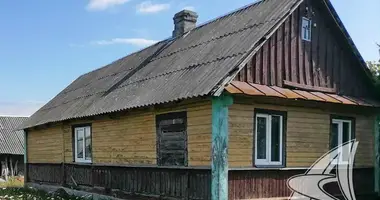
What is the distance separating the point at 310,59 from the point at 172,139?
13.3 feet

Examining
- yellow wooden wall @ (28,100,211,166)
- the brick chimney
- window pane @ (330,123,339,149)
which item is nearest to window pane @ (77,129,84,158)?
yellow wooden wall @ (28,100,211,166)

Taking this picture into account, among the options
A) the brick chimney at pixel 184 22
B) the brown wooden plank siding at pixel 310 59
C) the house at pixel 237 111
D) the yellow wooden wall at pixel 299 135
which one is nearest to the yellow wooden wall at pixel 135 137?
the house at pixel 237 111

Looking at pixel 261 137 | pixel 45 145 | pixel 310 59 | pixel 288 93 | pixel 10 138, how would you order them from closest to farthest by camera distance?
pixel 288 93 < pixel 261 137 < pixel 310 59 < pixel 45 145 < pixel 10 138

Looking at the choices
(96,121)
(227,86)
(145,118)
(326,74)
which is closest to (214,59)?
(227,86)

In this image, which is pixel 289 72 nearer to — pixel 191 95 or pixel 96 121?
pixel 191 95

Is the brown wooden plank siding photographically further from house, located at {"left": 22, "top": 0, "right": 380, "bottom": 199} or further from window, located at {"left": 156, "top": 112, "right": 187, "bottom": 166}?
window, located at {"left": 156, "top": 112, "right": 187, "bottom": 166}

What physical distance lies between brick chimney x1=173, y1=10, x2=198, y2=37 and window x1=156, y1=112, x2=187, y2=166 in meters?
5.35

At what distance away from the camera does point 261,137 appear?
10.6 metres

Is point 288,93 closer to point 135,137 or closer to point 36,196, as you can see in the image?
point 135,137

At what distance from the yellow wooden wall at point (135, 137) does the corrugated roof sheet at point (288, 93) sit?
766mm

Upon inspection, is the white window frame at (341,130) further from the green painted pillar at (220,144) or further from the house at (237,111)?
the green painted pillar at (220,144)

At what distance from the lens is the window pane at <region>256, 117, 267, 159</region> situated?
1055 cm

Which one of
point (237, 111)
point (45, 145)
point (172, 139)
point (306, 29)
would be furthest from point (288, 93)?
point (45, 145)

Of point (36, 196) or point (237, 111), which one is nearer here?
point (237, 111)
